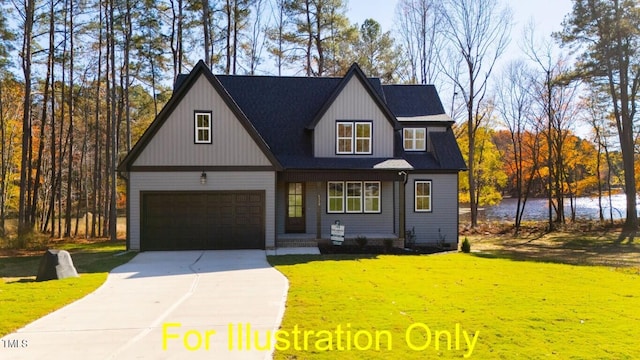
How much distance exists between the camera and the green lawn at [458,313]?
5.61 meters

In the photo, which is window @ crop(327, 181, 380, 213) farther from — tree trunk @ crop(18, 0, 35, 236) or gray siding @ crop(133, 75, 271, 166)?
tree trunk @ crop(18, 0, 35, 236)

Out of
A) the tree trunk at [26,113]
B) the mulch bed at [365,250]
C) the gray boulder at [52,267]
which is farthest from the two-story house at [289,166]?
the tree trunk at [26,113]

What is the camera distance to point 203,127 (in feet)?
52.3

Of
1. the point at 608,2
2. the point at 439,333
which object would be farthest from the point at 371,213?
the point at 608,2

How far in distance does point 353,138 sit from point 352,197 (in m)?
2.40

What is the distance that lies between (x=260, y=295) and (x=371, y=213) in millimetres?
9895

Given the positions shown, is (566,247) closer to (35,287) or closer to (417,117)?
(417,117)

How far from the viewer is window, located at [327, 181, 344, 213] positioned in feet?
59.4

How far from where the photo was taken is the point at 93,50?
26094 mm

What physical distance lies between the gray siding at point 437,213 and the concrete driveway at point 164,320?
30.0 feet

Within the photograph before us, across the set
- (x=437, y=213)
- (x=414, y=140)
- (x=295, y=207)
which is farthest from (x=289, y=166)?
(x=437, y=213)

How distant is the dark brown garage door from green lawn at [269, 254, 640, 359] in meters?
4.09

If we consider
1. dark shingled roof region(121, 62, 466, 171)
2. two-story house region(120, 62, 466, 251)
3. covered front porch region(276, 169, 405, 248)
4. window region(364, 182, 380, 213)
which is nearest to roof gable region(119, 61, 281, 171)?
two-story house region(120, 62, 466, 251)

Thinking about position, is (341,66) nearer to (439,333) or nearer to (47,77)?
(47,77)
